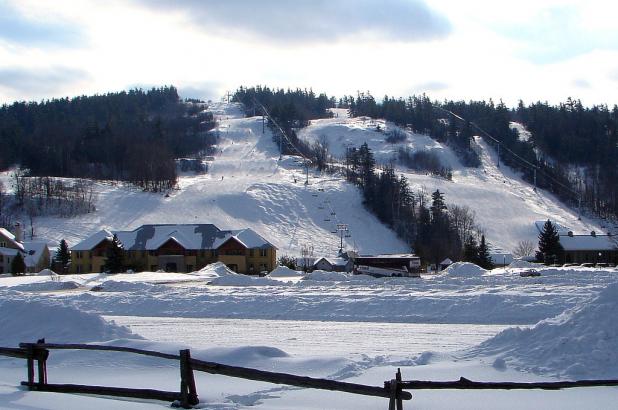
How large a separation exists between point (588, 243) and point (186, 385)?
9626 centimetres

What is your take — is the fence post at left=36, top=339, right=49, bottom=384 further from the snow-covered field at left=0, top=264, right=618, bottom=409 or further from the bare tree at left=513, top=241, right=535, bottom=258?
the bare tree at left=513, top=241, right=535, bottom=258

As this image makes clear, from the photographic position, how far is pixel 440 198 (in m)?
122

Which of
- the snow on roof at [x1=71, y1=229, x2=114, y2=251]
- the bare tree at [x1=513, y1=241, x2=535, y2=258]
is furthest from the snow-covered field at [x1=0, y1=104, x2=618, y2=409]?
the bare tree at [x1=513, y1=241, x2=535, y2=258]

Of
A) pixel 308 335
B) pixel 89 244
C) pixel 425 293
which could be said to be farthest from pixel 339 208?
pixel 308 335

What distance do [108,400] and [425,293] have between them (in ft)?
79.6

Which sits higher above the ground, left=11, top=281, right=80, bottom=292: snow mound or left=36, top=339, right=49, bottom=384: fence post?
left=36, top=339, right=49, bottom=384: fence post

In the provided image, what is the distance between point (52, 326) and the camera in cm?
1819

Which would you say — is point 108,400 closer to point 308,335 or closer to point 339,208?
point 308,335

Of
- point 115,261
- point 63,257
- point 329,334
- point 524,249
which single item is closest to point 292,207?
point 524,249

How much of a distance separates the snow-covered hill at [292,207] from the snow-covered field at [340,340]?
74.5 m

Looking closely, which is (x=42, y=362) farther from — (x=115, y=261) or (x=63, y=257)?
(x=63, y=257)

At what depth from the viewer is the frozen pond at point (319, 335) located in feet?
62.3

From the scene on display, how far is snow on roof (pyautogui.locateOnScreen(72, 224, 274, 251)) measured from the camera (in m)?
82.6

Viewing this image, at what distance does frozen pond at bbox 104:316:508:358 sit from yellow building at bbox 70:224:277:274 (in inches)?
2093
